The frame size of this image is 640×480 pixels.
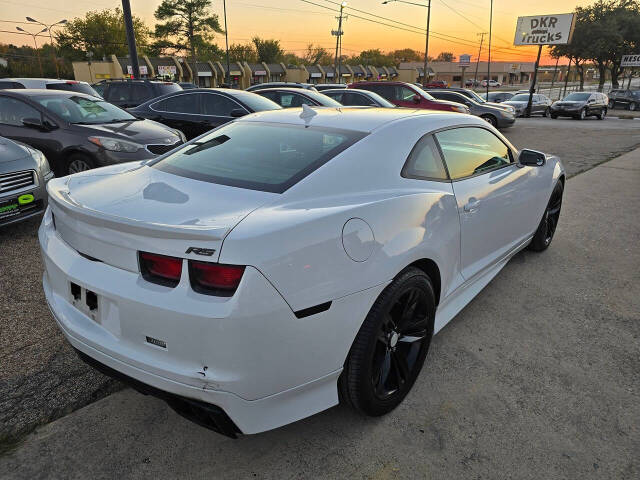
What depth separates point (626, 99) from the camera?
107ft

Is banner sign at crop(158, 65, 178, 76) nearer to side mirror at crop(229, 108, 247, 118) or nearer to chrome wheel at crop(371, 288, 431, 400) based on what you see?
side mirror at crop(229, 108, 247, 118)

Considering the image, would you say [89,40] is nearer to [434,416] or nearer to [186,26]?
[186,26]

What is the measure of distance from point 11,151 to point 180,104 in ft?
14.2

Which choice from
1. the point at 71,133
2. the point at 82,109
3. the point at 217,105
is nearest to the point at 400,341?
the point at 71,133

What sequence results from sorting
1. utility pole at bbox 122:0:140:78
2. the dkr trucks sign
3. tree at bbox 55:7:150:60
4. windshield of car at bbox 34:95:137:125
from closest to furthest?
windshield of car at bbox 34:95:137:125
utility pole at bbox 122:0:140:78
the dkr trucks sign
tree at bbox 55:7:150:60

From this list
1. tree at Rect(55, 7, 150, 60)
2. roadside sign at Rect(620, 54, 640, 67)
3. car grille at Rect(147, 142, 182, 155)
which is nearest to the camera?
car grille at Rect(147, 142, 182, 155)

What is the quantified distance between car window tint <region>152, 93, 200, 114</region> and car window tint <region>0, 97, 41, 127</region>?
2.79 m

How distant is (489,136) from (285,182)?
2096 millimetres

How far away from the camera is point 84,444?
210cm

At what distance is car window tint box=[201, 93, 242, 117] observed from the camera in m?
8.39

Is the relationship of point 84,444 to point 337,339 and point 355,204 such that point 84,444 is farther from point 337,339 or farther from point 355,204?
point 355,204

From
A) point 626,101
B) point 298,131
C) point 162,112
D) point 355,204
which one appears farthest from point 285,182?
point 626,101

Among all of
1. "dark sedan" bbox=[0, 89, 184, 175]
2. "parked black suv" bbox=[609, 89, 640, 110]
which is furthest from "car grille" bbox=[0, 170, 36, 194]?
"parked black suv" bbox=[609, 89, 640, 110]

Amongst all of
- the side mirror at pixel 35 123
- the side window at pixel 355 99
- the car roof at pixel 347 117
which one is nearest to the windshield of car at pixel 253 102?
the side mirror at pixel 35 123
